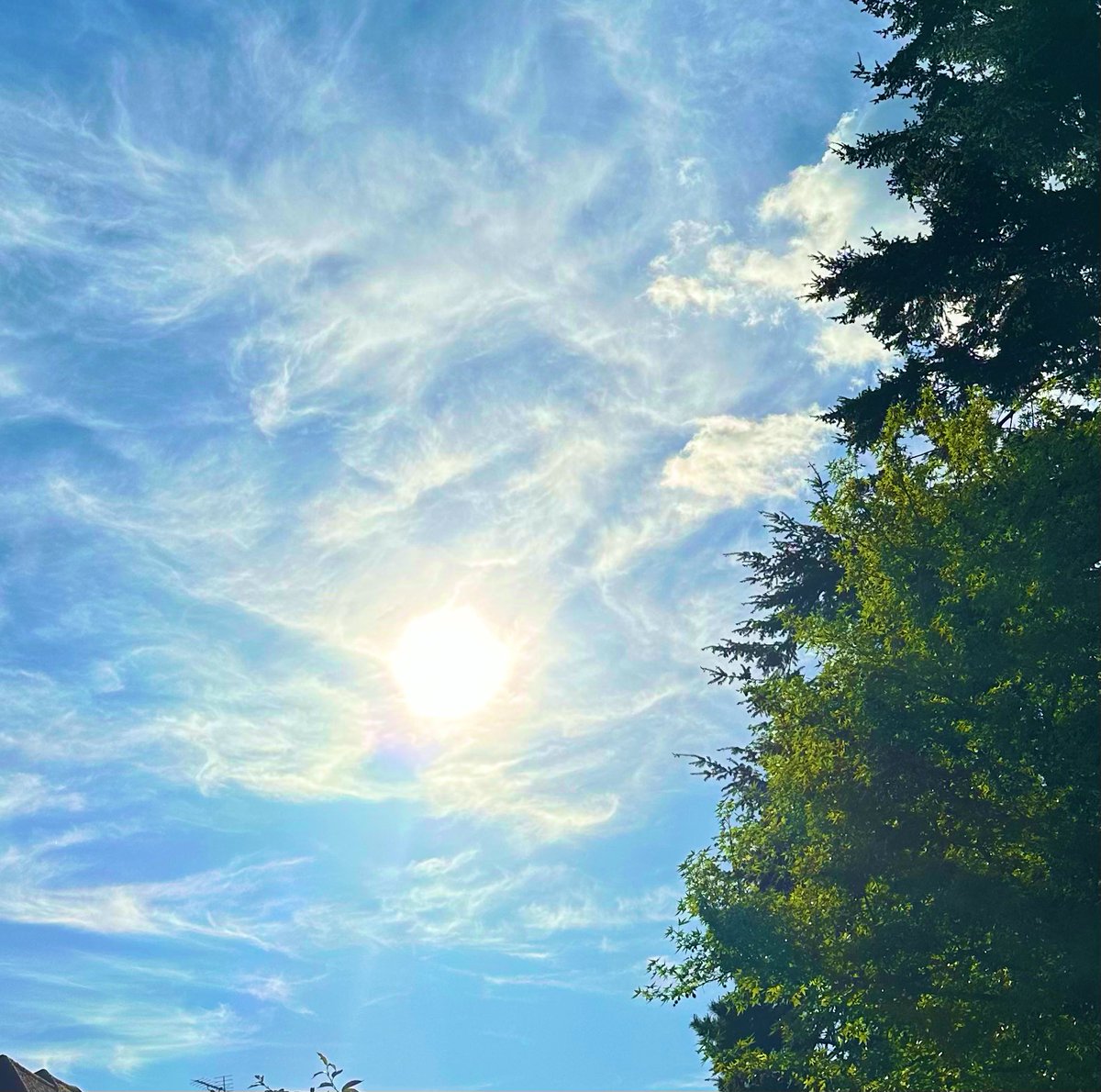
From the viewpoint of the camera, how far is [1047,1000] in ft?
38.9

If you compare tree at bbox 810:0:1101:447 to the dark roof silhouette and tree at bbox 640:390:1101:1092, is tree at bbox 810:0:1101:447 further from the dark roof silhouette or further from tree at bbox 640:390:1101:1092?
the dark roof silhouette

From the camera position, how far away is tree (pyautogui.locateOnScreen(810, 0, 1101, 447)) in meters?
17.8

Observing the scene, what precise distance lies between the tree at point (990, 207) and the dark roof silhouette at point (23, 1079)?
156 feet

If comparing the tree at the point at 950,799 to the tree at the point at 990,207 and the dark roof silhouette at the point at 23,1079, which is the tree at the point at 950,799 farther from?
the dark roof silhouette at the point at 23,1079

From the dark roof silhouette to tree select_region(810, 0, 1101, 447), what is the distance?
47.5 metres

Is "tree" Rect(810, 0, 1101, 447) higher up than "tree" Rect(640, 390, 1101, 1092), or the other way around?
"tree" Rect(810, 0, 1101, 447)

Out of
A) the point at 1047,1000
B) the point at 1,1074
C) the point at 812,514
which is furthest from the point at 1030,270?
the point at 1,1074

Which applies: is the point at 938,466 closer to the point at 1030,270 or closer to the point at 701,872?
the point at 1030,270

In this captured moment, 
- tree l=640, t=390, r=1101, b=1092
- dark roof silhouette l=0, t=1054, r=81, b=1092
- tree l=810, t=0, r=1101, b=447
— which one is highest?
tree l=810, t=0, r=1101, b=447

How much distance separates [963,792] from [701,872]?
5.43 meters

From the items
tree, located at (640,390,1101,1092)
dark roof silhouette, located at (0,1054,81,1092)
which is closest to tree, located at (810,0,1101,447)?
tree, located at (640,390,1101,1092)

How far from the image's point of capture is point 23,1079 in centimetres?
4444

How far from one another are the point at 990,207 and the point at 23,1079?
2101 inches

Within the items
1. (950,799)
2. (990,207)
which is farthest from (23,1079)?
(990,207)
